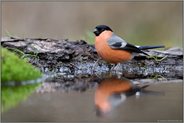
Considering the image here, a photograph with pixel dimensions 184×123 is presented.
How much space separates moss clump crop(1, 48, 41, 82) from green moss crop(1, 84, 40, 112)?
123 millimetres

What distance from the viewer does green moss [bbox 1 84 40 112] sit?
4.91 meters

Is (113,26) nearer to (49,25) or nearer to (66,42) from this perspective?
(49,25)

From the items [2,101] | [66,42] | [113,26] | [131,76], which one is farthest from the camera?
[113,26]

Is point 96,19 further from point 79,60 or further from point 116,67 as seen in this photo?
point 79,60

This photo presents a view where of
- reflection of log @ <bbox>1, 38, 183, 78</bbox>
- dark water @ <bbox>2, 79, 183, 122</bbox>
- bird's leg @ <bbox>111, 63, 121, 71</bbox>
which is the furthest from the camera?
bird's leg @ <bbox>111, 63, 121, 71</bbox>

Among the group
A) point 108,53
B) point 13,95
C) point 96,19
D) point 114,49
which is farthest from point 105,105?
point 96,19

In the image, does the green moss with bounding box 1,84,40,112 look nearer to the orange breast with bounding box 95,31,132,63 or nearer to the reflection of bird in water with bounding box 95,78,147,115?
the reflection of bird in water with bounding box 95,78,147,115

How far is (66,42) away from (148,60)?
53.4 inches

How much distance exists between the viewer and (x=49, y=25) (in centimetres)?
1537

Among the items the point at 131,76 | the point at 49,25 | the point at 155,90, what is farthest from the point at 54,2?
the point at 155,90

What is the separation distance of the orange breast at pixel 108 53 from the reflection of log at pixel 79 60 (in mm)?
151

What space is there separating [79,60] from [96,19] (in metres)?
8.48

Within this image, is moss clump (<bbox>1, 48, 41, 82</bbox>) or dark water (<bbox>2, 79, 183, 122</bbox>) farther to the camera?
moss clump (<bbox>1, 48, 41, 82</bbox>)

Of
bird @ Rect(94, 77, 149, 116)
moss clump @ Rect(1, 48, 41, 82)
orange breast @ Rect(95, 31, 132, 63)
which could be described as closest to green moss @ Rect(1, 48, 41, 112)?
moss clump @ Rect(1, 48, 41, 82)
